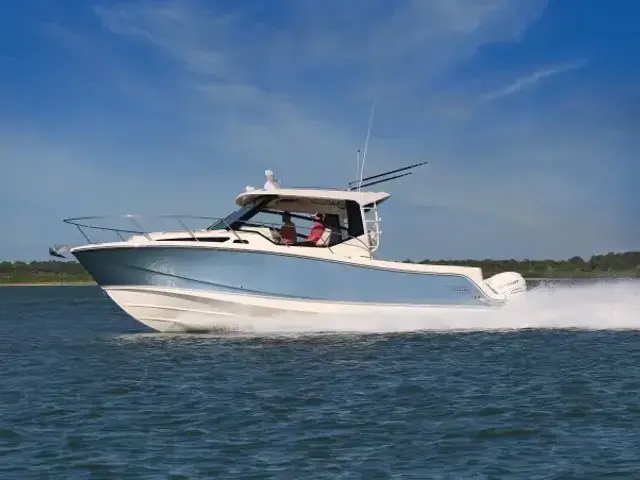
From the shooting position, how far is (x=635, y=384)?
1347cm

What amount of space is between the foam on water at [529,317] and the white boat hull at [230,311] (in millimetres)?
28

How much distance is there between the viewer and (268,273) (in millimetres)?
19438

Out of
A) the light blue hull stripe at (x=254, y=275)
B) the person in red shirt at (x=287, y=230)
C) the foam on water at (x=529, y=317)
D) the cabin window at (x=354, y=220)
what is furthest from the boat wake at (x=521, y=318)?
the cabin window at (x=354, y=220)

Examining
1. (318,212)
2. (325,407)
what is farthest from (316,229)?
(325,407)

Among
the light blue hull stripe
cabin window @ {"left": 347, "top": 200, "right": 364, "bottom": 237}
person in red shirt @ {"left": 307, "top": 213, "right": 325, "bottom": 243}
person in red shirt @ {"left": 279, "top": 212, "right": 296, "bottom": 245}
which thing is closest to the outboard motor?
the light blue hull stripe

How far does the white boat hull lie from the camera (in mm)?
19469

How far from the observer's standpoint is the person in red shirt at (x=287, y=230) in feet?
66.9

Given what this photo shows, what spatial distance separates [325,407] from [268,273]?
7923 millimetres

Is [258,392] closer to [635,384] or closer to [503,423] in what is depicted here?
[503,423]

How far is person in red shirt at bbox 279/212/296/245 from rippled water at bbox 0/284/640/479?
2.34 meters

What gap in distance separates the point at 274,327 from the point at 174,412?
848 cm

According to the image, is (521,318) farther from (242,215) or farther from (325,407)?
(325,407)

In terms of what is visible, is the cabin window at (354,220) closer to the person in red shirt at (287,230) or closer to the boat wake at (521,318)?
the person in red shirt at (287,230)

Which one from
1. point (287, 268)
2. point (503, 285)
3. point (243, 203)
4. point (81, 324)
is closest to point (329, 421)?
point (287, 268)
